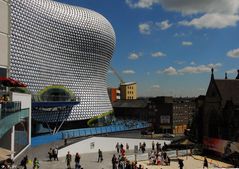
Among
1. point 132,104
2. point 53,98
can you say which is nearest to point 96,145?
point 53,98

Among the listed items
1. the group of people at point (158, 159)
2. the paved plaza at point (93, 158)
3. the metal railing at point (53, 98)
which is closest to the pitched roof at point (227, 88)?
the paved plaza at point (93, 158)

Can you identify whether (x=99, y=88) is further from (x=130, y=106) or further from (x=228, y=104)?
(x=228, y=104)

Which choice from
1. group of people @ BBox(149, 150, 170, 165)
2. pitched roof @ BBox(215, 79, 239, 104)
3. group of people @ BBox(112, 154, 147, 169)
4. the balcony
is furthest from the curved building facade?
group of people @ BBox(112, 154, 147, 169)

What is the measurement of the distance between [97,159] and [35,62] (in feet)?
121

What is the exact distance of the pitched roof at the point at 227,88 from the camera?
55.8m

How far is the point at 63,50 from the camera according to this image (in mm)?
80375

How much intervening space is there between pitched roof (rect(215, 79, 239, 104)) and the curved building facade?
35.2 metres

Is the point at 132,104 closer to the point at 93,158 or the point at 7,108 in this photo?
the point at 93,158

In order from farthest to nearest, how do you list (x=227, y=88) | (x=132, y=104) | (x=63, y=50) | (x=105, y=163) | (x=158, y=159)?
(x=132, y=104) < (x=63, y=50) < (x=227, y=88) < (x=158, y=159) < (x=105, y=163)

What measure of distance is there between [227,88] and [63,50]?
126 ft

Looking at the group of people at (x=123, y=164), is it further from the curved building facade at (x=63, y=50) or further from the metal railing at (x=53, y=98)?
the curved building facade at (x=63, y=50)

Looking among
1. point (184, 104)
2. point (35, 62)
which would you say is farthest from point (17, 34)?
point (184, 104)

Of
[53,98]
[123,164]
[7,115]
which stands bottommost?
[123,164]

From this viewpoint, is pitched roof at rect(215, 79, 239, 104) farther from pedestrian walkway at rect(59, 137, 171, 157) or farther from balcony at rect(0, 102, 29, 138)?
balcony at rect(0, 102, 29, 138)
